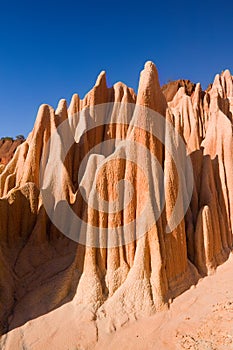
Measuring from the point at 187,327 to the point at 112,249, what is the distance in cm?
256

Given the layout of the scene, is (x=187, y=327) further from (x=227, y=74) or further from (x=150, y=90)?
(x=227, y=74)

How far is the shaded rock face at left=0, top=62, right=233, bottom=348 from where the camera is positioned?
22.7 ft

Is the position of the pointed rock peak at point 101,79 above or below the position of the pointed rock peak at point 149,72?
above

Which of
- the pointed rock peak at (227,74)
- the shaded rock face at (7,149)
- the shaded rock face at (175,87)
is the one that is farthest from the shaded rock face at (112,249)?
the shaded rock face at (7,149)

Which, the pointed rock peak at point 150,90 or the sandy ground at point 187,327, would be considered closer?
the sandy ground at point 187,327

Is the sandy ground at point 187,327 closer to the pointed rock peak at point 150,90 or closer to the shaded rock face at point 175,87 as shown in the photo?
the pointed rock peak at point 150,90

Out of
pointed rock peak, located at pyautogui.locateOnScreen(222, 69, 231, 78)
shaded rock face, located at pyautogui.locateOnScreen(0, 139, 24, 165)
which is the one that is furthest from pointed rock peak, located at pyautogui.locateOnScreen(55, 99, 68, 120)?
shaded rock face, located at pyautogui.locateOnScreen(0, 139, 24, 165)

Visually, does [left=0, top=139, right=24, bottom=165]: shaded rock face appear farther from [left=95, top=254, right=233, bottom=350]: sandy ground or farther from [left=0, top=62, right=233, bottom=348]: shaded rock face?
[left=95, top=254, right=233, bottom=350]: sandy ground

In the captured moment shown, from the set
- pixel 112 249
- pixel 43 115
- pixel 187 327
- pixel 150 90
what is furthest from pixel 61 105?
pixel 187 327

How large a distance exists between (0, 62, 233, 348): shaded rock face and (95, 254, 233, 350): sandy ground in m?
0.27

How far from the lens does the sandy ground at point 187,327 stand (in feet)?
19.3

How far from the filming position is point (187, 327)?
21.0 feet

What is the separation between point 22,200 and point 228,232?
7.44 metres

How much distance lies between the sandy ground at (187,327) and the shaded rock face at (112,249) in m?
0.27
